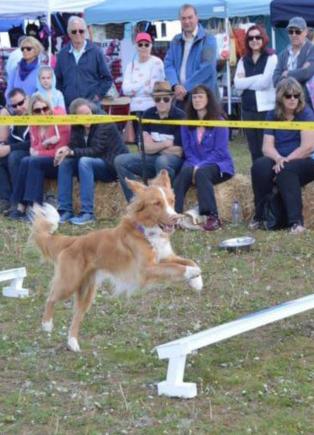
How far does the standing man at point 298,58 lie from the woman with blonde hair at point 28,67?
11.7ft

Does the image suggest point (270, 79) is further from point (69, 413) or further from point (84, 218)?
point (69, 413)

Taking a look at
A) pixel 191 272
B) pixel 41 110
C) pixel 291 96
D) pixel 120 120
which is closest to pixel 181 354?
pixel 191 272

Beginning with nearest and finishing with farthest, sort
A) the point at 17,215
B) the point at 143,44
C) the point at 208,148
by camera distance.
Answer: the point at 208,148 < the point at 17,215 < the point at 143,44

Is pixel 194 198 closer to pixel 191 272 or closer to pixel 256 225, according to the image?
pixel 256 225

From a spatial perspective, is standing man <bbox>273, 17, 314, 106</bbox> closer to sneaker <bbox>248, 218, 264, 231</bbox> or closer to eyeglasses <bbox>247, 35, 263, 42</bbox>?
eyeglasses <bbox>247, 35, 263, 42</bbox>

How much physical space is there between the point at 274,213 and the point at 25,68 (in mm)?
4882

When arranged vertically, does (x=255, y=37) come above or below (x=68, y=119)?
above

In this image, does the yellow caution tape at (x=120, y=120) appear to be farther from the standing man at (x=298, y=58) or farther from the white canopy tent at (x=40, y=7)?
the white canopy tent at (x=40, y=7)

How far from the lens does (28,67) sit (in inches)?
513

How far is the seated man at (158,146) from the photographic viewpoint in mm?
10297

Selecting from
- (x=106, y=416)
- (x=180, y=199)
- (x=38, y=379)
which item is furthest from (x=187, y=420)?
(x=180, y=199)

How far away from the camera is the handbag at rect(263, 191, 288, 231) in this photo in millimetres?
9828

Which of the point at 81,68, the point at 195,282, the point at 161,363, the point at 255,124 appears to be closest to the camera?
the point at 161,363

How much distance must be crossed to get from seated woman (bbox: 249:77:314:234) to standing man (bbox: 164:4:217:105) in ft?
5.35
